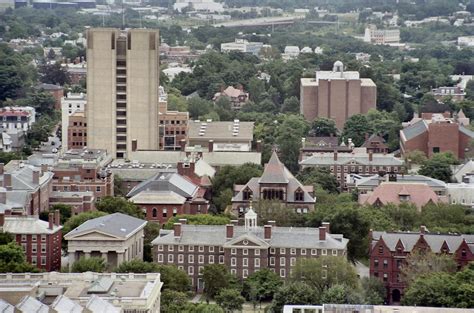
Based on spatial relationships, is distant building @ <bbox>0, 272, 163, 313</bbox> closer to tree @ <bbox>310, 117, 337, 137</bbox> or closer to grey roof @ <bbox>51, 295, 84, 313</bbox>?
grey roof @ <bbox>51, 295, 84, 313</bbox>

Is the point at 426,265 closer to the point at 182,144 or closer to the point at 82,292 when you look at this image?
the point at 82,292

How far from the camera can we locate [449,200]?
3317 inches

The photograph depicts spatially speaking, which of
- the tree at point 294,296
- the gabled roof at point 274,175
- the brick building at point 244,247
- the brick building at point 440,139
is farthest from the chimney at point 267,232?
the brick building at point 440,139

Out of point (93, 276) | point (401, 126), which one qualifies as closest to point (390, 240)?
point (93, 276)

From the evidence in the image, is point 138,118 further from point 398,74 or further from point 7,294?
point 398,74

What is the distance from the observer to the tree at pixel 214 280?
6656 centimetres

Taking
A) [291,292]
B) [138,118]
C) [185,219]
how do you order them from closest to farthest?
1. [291,292]
2. [185,219]
3. [138,118]

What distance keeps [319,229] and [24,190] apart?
1391 centimetres

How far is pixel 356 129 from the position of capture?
11075cm

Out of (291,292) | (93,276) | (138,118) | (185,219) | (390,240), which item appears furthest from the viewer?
(138,118)

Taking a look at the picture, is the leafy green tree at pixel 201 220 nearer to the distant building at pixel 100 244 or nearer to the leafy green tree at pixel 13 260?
the distant building at pixel 100 244

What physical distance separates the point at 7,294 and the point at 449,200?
113 feet

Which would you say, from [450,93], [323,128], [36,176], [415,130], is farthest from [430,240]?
[450,93]

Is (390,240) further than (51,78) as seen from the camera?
No
